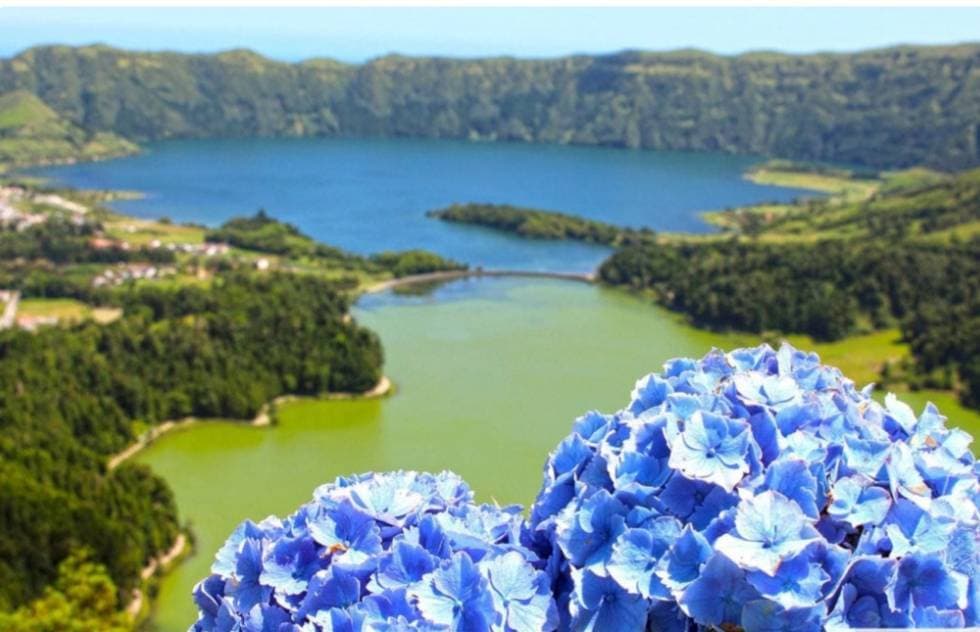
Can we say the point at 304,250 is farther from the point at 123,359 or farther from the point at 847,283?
the point at 847,283

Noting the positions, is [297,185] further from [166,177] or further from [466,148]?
[466,148]

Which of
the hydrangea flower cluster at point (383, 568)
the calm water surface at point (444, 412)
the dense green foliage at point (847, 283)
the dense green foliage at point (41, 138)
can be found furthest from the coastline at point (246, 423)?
the dense green foliage at point (41, 138)

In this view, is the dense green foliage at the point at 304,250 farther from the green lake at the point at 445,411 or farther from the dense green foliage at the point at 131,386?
the dense green foliage at the point at 131,386

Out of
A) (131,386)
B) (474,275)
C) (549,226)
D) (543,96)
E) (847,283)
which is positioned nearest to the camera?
(131,386)

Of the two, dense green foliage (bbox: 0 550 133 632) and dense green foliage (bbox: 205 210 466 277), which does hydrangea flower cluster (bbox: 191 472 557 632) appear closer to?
dense green foliage (bbox: 0 550 133 632)

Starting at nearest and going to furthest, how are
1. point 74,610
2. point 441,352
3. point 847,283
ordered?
point 74,610, point 441,352, point 847,283

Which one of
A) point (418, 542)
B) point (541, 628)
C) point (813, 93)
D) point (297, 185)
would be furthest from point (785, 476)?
point (813, 93)

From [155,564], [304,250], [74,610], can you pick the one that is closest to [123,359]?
[155,564]

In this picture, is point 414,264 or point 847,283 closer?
point 847,283
